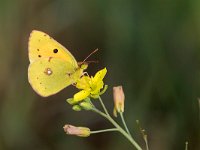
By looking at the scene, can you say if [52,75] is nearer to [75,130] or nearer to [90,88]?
[90,88]

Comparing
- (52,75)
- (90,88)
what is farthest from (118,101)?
(52,75)

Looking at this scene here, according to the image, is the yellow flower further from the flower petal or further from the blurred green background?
the blurred green background

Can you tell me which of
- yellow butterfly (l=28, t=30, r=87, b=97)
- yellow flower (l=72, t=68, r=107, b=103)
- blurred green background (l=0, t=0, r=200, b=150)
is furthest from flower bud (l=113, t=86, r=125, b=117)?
blurred green background (l=0, t=0, r=200, b=150)

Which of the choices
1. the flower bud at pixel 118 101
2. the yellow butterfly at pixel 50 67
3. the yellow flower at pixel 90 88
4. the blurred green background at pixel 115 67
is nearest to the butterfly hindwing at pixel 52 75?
the yellow butterfly at pixel 50 67

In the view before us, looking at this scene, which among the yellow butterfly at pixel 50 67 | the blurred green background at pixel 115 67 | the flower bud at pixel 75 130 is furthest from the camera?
the blurred green background at pixel 115 67

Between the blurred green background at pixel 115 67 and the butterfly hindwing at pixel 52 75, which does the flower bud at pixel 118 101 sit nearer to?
the butterfly hindwing at pixel 52 75

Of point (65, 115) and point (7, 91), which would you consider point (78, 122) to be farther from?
point (7, 91)
